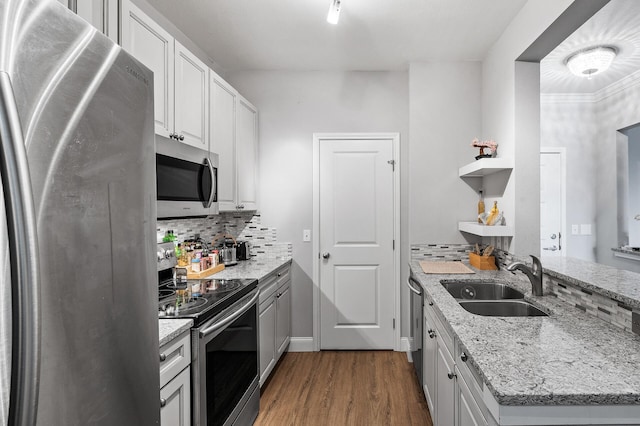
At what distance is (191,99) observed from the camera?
218 centimetres

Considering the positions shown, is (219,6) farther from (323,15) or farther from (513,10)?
(513,10)

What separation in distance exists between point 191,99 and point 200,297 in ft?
3.94

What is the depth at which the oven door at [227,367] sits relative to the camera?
1596mm

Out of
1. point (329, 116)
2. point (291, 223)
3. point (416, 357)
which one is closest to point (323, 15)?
point (329, 116)

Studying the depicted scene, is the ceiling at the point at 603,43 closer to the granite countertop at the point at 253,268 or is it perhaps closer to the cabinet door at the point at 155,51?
the cabinet door at the point at 155,51

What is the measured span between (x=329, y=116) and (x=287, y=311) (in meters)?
1.88

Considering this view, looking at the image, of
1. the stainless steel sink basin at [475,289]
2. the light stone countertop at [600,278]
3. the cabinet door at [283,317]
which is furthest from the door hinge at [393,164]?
the light stone countertop at [600,278]

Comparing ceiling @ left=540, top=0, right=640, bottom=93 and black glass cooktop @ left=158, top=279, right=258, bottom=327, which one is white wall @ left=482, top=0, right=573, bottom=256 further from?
black glass cooktop @ left=158, top=279, right=258, bottom=327

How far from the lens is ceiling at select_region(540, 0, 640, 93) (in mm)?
2268

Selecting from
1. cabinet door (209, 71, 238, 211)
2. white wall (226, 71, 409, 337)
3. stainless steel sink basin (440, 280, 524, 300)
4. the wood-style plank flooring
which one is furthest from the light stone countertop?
cabinet door (209, 71, 238, 211)

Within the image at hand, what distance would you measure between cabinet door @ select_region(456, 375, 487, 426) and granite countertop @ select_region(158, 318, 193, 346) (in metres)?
1.14

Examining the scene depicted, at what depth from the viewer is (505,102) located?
2.62 m

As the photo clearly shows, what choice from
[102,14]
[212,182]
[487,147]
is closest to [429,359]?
[487,147]

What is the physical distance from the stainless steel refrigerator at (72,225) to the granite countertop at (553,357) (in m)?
0.96
